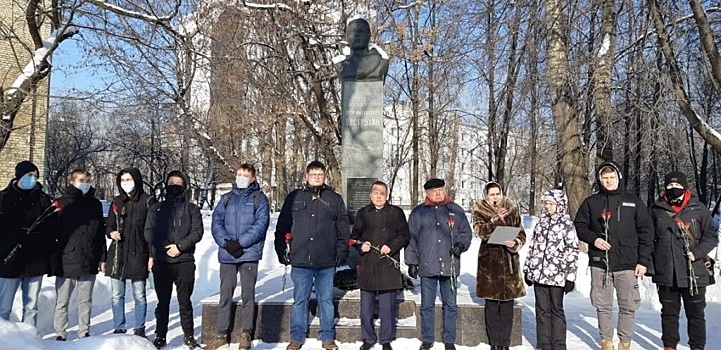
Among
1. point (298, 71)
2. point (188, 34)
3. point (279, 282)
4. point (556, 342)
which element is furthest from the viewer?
point (298, 71)

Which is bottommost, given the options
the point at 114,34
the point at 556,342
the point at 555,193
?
the point at 556,342

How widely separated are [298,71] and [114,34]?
4861mm

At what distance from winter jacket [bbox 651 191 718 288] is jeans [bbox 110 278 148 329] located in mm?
5106

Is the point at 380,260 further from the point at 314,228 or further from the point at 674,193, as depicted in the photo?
the point at 674,193

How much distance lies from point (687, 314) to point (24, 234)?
658 cm

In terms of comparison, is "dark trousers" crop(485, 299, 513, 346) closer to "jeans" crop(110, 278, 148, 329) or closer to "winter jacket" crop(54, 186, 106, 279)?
"jeans" crop(110, 278, 148, 329)

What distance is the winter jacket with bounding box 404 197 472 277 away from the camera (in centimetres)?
588

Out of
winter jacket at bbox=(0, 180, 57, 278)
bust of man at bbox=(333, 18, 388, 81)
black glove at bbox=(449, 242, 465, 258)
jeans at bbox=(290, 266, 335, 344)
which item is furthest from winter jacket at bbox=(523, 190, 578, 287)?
winter jacket at bbox=(0, 180, 57, 278)

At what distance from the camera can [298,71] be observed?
45.4 ft

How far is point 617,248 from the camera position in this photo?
5.60m

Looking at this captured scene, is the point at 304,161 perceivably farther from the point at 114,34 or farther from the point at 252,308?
the point at 252,308

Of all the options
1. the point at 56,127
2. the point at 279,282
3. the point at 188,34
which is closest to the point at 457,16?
the point at 188,34

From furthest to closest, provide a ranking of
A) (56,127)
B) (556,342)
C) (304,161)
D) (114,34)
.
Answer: (56,127)
(304,161)
(114,34)
(556,342)

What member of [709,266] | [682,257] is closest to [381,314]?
[682,257]
